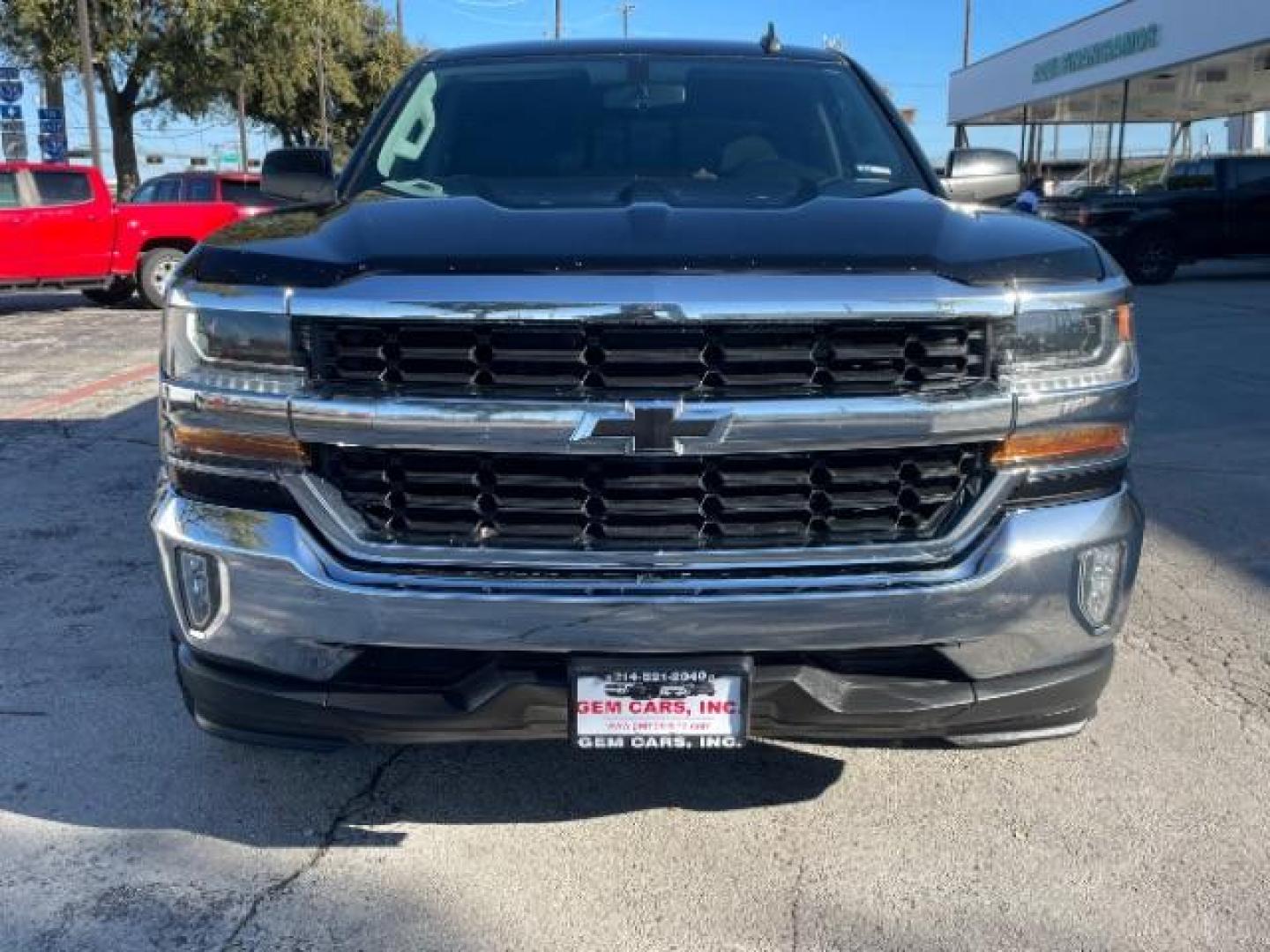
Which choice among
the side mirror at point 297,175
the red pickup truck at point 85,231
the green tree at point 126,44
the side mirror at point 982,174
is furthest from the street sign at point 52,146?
the side mirror at point 982,174

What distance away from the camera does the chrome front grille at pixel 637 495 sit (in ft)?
8.09

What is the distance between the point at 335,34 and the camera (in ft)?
104

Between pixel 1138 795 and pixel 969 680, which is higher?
pixel 969 680

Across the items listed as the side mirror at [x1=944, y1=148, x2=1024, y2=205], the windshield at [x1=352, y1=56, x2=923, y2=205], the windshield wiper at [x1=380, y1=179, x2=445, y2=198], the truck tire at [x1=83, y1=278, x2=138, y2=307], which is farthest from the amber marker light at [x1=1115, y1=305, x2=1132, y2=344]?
the truck tire at [x1=83, y1=278, x2=138, y2=307]

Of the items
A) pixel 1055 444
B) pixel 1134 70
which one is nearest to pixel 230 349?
pixel 1055 444

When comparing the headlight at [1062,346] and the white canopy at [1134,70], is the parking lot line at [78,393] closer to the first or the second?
the headlight at [1062,346]

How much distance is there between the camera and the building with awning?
66.7ft

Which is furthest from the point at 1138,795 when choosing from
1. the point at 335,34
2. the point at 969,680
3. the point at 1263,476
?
the point at 335,34

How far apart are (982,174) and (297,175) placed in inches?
92.9

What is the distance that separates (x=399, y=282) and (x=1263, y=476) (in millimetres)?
5409

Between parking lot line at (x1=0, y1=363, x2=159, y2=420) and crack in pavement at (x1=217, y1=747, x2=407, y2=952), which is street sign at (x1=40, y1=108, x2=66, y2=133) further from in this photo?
crack in pavement at (x1=217, y1=747, x2=407, y2=952)

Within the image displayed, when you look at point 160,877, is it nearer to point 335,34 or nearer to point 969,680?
point 969,680

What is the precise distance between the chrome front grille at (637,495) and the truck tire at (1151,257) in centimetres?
1657

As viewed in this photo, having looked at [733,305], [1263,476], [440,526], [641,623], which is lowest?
[1263,476]
